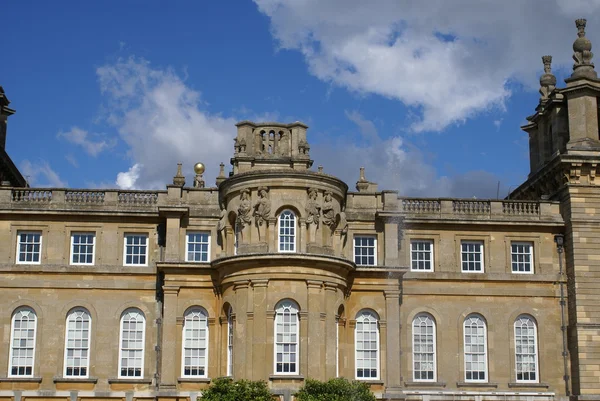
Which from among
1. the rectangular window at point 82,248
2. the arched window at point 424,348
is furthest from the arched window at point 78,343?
the arched window at point 424,348

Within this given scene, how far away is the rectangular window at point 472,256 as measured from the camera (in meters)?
39.1

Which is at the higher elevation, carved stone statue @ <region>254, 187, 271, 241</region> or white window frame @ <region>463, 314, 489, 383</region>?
carved stone statue @ <region>254, 187, 271, 241</region>

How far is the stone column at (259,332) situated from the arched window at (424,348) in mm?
6744

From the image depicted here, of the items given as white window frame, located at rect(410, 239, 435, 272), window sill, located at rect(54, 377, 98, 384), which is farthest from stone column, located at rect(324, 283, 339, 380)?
window sill, located at rect(54, 377, 98, 384)

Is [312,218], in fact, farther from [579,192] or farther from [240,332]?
[579,192]

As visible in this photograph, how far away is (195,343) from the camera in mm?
37062

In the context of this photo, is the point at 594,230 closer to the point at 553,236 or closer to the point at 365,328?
the point at 553,236

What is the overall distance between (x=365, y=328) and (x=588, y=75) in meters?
14.2

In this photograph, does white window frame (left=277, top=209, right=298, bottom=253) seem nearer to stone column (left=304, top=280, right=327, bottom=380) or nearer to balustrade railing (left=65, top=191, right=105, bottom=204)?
stone column (left=304, top=280, right=327, bottom=380)

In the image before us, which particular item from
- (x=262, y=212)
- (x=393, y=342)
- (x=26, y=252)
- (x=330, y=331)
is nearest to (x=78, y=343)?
(x=26, y=252)

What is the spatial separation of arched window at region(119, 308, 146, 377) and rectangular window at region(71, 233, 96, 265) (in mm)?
2657

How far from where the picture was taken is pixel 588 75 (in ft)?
131

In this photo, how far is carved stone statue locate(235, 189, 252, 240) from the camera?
3616cm

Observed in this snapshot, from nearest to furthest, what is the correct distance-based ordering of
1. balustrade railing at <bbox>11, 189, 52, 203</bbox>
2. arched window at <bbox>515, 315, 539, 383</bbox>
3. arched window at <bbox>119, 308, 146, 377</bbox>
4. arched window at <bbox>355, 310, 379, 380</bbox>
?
1. arched window at <bbox>119, 308, 146, 377</bbox>
2. arched window at <bbox>355, 310, 379, 380</bbox>
3. arched window at <bbox>515, 315, 539, 383</bbox>
4. balustrade railing at <bbox>11, 189, 52, 203</bbox>
